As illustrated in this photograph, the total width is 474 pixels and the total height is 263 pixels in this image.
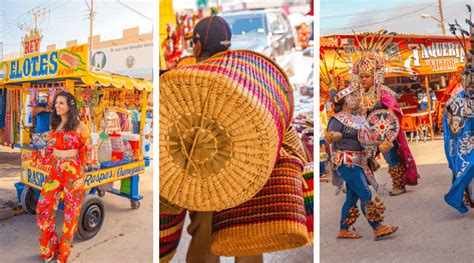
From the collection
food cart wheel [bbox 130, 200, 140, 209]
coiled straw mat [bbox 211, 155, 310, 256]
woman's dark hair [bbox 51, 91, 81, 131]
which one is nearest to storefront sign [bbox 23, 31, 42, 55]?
woman's dark hair [bbox 51, 91, 81, 131]

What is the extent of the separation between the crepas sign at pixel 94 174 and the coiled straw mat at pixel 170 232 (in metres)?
0.49

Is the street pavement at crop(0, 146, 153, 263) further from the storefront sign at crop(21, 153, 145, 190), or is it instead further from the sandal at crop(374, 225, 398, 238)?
the sandal at crop(374, 225, 398, 238)

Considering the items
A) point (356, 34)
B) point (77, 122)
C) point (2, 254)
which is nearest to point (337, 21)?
point (356, 34)

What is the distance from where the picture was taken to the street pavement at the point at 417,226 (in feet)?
7.77

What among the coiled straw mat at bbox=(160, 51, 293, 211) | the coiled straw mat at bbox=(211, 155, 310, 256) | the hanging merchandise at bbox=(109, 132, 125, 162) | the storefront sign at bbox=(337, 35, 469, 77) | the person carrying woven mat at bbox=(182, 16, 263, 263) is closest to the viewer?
the coiled straw mat at bbox=(160, 51, 293, 211)

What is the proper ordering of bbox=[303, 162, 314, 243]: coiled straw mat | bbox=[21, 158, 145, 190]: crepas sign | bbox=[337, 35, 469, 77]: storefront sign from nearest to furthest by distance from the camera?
1. bbox=[303, 162, 314, 243]: coiled straw mat
2. bbox=[21, 158, 145, 190]: crepas sign
3. bbox=[337, 35, 469, 77]: storefront sign

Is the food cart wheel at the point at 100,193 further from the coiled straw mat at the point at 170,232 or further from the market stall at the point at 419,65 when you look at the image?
the market stall at the point at 419,65

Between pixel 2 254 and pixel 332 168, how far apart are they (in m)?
1.83

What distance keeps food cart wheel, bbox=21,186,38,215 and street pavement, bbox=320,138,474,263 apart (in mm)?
1546

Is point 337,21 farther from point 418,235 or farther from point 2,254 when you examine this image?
point 2,254

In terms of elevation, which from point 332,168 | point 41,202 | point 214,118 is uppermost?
point 214,118

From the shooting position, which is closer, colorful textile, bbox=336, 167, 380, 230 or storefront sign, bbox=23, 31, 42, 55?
storefront sign, bbox=23, 31, 42, 55

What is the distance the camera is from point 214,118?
1.36 m

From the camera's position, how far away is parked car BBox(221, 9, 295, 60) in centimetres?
220
